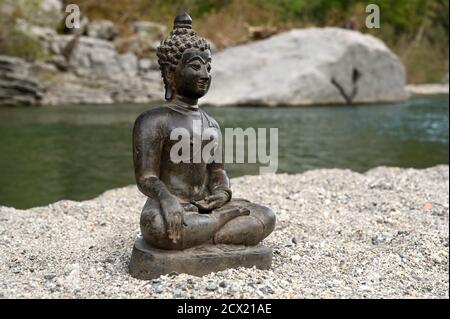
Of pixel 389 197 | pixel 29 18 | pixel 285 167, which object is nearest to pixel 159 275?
pixel 389 197

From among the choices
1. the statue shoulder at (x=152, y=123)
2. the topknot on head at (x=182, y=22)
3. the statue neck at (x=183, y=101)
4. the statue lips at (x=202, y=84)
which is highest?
the topknot on head at (x=182, y=22)

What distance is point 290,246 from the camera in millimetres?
4473

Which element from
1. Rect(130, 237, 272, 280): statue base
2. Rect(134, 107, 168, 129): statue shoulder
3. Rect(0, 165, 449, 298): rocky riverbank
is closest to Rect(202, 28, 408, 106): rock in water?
Rect(0, 165, 449, 298): rocky riverbank

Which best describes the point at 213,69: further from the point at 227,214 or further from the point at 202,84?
the point at 227,214

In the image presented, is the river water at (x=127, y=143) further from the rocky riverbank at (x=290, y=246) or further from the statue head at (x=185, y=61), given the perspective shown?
the statue head at (x=185, y=61)

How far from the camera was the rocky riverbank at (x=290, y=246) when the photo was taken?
3385 mm

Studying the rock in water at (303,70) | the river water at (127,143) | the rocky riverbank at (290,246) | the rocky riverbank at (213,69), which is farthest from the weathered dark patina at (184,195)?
the rock in water at (303,70)

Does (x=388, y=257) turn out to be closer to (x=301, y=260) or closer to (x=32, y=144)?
(x=301, y=260)

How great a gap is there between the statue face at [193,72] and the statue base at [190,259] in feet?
3.25

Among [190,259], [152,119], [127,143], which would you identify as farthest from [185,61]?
[127,143]

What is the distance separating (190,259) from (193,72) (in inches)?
45.5

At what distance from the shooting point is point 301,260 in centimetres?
411

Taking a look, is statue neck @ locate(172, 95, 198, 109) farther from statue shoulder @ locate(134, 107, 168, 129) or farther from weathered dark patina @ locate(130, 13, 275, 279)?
statue shoulder @ locate(134, 107, 168, 129)

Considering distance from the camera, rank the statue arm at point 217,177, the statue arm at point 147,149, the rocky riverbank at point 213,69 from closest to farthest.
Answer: the statue arm at point 147,149 < the statue arm at point 217,177 < the rocky riverbank at point 213,69
